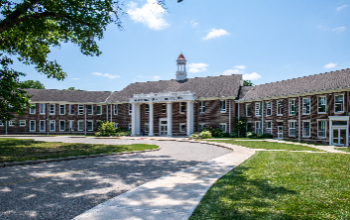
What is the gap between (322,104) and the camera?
88.9 ft

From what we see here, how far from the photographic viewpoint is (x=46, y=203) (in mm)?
6082

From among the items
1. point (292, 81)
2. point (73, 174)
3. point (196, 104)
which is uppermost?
point (292, 81)

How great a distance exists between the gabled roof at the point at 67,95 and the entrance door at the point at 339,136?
3809cm

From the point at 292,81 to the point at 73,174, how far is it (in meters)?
32.2

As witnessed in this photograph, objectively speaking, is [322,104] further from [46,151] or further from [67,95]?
[67,95]

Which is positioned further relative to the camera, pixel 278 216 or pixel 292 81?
pixel 292 81

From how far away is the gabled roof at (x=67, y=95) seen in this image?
159 ft

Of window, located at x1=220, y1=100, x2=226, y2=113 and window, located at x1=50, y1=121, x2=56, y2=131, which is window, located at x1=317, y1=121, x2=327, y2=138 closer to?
window, located at x1=220, y1=100, x2=226, y2=113

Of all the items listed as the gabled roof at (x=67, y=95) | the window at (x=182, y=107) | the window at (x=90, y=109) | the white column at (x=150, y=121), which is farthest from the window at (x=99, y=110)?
the window at (x=182, y=107)

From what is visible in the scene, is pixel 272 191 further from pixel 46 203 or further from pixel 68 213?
pixel 46 203

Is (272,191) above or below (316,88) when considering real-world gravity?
below

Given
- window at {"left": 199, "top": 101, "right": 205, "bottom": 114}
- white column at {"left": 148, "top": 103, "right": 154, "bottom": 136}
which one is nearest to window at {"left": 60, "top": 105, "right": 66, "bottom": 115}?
white column at {"left": 148, "top": 103, "right": 154, "bottom": 136}

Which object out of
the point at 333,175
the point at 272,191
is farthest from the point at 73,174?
the point at 333,175

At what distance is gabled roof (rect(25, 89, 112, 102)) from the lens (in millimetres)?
48406
